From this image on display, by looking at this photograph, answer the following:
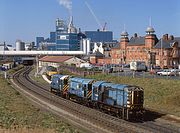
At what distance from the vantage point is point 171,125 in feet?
110

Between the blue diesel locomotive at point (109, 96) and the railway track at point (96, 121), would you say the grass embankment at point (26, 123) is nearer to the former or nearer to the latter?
the railway track at point (96, 121)

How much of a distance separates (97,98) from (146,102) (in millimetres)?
8674

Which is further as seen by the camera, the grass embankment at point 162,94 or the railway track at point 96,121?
the grass embankment at point 162,94

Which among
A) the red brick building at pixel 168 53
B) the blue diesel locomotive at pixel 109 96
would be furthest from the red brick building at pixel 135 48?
the blue diesel locomotive at pixel 109 96

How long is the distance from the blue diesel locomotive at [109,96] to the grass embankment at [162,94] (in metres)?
6.15

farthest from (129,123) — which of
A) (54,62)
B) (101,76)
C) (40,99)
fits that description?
(54,62)

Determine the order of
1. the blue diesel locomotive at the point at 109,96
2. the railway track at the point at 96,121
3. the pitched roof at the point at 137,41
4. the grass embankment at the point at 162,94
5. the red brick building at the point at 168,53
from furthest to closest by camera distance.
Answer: the pitched roof at the point at 137,41
the red brick building at the point at 168,53
the grass embankment at the point at 162,94
the blue diesel locomotive at the point at 109,96
the railway track at the point at 96,121

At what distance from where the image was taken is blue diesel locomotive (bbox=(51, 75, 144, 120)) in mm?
→ 35188

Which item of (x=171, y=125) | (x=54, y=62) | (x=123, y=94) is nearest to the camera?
(x=171, y=125)

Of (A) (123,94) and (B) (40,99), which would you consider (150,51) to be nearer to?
(B) (40,99)

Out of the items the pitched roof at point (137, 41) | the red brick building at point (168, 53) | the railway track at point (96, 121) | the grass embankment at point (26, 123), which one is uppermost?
the pitched roof at point (137, 41)

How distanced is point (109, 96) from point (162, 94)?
477 inches


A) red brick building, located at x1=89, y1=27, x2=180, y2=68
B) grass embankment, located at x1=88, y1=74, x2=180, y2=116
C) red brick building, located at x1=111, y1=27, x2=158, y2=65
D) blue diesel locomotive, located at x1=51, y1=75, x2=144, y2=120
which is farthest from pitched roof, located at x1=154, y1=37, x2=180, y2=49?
blue diesel locomotive, located at x1=51, y1=75, x2=144, y2=120

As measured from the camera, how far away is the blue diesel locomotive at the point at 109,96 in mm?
35188
